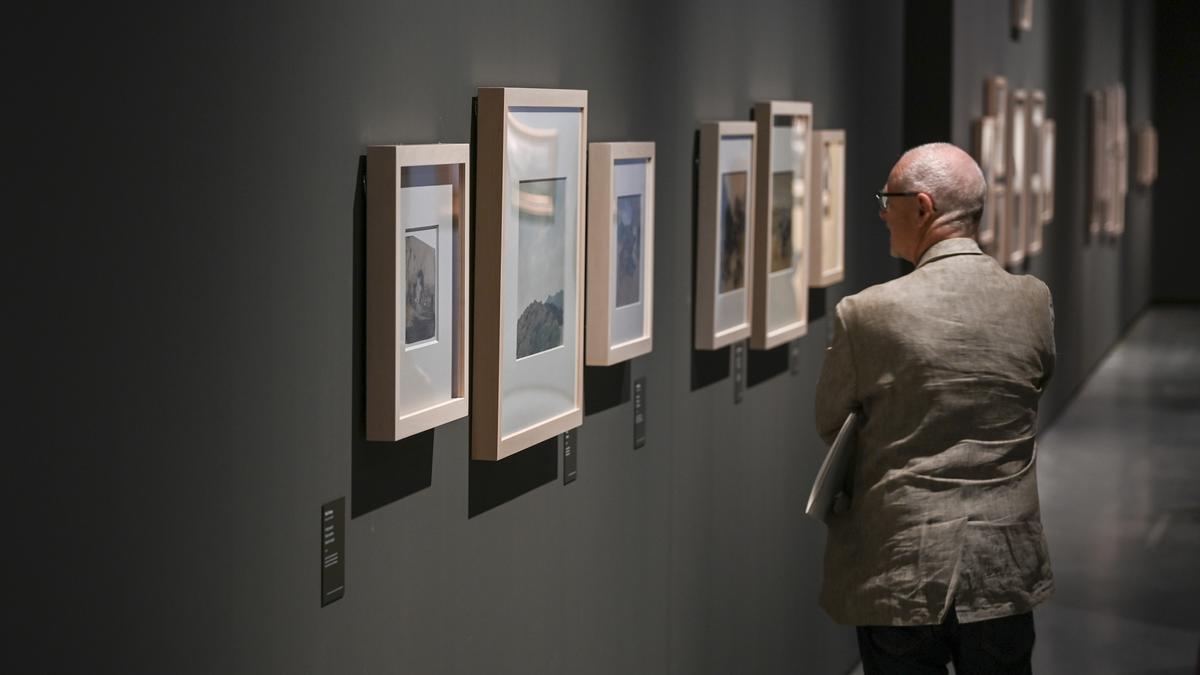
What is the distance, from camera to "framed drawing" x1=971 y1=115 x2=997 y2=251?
9664 mm

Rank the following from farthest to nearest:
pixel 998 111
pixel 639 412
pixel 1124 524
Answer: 1. pixel 1124 524
2. pixel 998 111
3. pixel 639 412

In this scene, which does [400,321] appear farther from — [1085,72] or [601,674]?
[1085,72]

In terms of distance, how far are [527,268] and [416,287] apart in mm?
585

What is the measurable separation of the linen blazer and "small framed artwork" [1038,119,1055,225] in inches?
369

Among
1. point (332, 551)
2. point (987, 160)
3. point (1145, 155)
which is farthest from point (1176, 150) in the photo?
point (332, 551)

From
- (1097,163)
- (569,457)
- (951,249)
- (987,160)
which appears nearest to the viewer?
(951,249)

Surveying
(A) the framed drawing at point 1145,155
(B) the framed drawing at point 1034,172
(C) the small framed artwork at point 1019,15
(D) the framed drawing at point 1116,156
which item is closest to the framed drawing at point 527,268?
(C) the small framed artwork at point 1019,15

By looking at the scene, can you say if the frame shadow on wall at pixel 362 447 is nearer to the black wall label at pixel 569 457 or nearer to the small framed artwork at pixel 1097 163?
the black wall label at pixel 569 457

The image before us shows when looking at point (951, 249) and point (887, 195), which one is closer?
point (951, 249)

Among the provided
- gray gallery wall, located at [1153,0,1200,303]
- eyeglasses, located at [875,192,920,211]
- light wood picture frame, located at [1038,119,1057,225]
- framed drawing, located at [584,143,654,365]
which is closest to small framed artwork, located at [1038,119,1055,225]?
light wood picture frame, located at [1038,119,1057,225]

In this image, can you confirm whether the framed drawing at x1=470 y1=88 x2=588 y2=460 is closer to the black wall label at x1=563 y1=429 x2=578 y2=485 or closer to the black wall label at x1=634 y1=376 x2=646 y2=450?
the black wall label at x1=563 y1=429 x2=578 y2=485

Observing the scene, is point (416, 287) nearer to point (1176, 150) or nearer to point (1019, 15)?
point (1019, 15)

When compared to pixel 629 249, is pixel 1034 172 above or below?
above

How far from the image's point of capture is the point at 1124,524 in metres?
11.2
